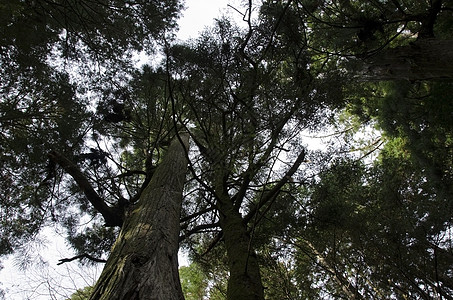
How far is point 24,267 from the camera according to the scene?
203 inches

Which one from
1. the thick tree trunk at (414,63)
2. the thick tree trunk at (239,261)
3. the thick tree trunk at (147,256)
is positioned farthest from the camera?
the thick tree trunk at (414,63)

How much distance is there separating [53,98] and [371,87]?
951 cm

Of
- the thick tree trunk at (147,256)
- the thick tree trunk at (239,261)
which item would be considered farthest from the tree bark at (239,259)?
the thick tree trunk at (147,256)

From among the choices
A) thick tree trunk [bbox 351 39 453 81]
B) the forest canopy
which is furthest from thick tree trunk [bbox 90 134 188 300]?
thick tree trunk [bbox 351 39 453 81]

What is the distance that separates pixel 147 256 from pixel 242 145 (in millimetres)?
3039

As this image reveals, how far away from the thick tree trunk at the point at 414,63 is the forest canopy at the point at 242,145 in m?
0.02

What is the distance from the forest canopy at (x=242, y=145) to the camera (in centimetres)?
365

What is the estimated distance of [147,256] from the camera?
5.56ft

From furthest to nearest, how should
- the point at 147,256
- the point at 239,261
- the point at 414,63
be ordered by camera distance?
the point at 414,63 → the point at 239,261 → the point at 147,256

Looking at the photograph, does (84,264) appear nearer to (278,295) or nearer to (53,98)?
(53,98)

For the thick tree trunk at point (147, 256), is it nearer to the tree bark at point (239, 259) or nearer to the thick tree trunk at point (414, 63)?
the tree bark at point (239, 259)

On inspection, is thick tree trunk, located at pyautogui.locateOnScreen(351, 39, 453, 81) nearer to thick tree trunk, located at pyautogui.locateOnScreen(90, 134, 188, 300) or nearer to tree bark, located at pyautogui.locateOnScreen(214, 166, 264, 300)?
tree bark, located at pyautogui.locateOnScreen(214, 166, 264, 300)

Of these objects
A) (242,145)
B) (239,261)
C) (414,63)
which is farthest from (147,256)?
(414,63)

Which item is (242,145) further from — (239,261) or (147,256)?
(147,256)
